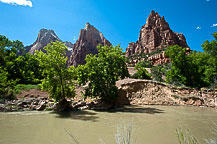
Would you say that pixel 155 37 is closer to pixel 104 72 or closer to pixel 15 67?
pixel 15 67

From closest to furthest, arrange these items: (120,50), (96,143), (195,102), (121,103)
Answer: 1. (96,143)
2. (120,50)
3. (195,102)
4. (121,103)

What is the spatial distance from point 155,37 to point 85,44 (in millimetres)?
66699

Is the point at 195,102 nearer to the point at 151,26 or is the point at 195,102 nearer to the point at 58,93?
the point at 58,93

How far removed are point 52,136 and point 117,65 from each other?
880 centimetres

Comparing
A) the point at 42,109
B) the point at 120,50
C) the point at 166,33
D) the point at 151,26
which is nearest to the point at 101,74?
the point at 120,50

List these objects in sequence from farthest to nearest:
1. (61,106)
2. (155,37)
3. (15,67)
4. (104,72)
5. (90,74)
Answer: (155,37), (15,67), (104,72), (90,74), (61,106)

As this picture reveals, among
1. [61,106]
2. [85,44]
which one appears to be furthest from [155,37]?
[61,106]

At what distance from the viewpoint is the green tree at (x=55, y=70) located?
995 centimetres

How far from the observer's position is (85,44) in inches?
4434

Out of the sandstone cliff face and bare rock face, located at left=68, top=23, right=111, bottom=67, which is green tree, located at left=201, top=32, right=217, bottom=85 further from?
bare rock face, located at left=68, top=23, right=111, bottom=67

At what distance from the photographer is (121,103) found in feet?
55.4

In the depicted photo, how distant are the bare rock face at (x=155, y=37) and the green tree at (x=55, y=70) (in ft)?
368

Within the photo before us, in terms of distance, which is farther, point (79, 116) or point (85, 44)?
point (85, 44)

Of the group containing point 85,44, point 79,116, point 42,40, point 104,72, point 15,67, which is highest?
point 42,40
